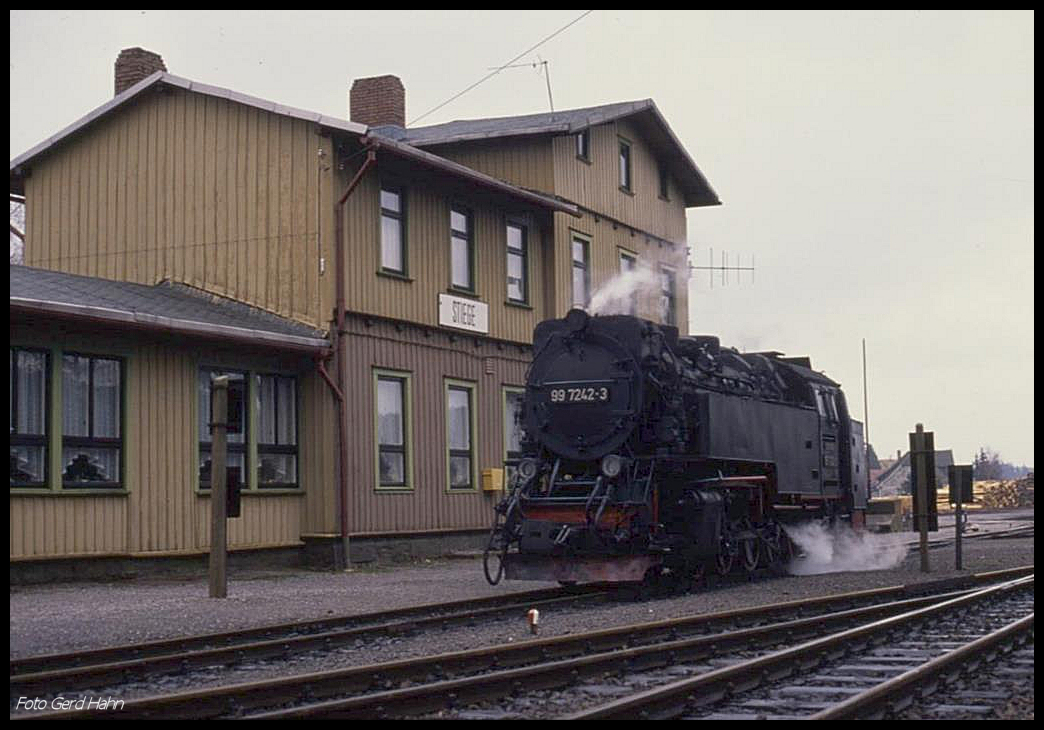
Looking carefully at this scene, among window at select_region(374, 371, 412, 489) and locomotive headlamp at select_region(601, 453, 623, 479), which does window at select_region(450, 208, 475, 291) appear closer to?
window at select_region(374, 371, 412, 489)

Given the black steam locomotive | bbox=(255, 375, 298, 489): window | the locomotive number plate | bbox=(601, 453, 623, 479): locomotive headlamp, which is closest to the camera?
A: the black steam locomotive

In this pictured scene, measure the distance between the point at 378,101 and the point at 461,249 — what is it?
4.90 m

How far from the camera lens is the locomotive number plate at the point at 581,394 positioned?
1570 centimetres

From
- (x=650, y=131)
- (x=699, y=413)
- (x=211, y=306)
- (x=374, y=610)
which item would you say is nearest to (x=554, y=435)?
(x=699, y=413)

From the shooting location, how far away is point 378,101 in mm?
26984

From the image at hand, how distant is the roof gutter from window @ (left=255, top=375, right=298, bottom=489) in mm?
797

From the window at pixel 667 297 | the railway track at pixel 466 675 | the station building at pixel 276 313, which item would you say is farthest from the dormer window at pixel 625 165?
the railway track at pixel 466 675

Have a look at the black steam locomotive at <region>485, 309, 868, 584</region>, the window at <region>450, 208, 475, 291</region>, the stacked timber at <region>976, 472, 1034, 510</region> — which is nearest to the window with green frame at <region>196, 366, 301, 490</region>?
the window at <region>450, 208, 475, 291</region>

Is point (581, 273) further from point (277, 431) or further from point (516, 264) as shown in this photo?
point (277, 431)

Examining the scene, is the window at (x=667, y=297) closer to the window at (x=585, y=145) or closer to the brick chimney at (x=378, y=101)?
the window at (x=585, y=145)

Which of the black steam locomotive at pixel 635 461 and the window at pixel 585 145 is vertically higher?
the window at pixel 585 145

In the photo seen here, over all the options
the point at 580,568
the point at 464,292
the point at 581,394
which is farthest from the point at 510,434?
the point at 580,568

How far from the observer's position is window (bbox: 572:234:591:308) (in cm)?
2612

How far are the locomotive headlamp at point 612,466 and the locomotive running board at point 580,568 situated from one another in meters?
0.91
